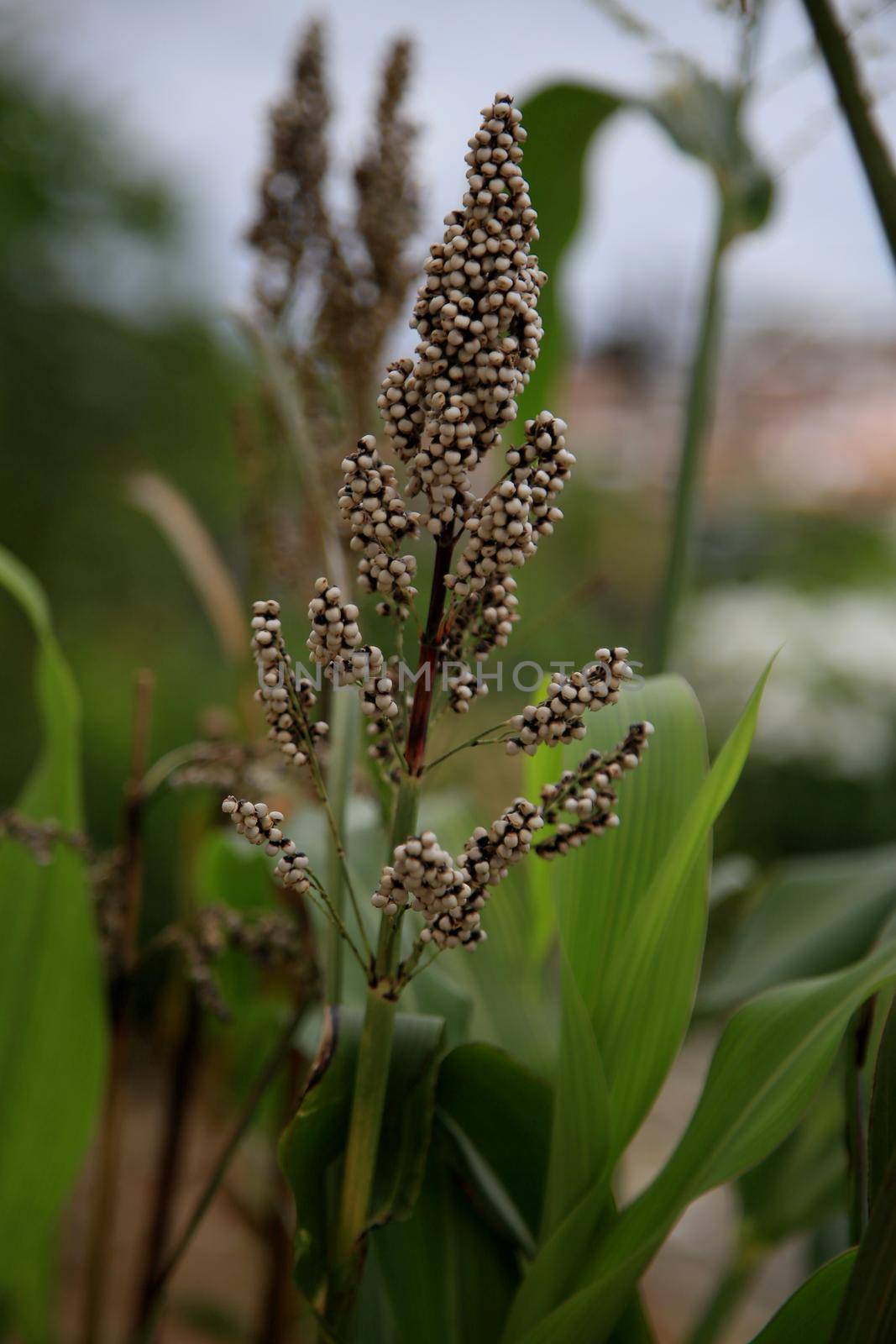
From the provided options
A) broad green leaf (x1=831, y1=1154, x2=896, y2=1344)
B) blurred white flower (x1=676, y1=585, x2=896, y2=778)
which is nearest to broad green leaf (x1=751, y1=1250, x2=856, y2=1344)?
broad green leaf (x1=831, y1=1154, x2=896, y2=1344)

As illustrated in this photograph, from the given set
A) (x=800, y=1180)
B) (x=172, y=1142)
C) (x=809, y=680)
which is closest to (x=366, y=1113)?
(x=172, y=1142)

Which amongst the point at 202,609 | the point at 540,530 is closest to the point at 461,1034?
the point at 540,530

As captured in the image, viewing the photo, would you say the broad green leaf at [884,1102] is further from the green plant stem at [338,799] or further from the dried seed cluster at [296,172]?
the dried seed cluster at [296,172]

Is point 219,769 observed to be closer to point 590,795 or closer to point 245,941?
point 245,941

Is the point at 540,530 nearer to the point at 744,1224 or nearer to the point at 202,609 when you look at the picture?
the point at 744,1224

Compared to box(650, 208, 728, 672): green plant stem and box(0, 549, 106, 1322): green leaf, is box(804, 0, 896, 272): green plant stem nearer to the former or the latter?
box(650, 208, 728, 672): green plant stem

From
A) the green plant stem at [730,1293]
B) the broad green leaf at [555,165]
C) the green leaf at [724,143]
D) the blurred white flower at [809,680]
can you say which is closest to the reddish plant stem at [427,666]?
the broad green leaf at [555,165]
